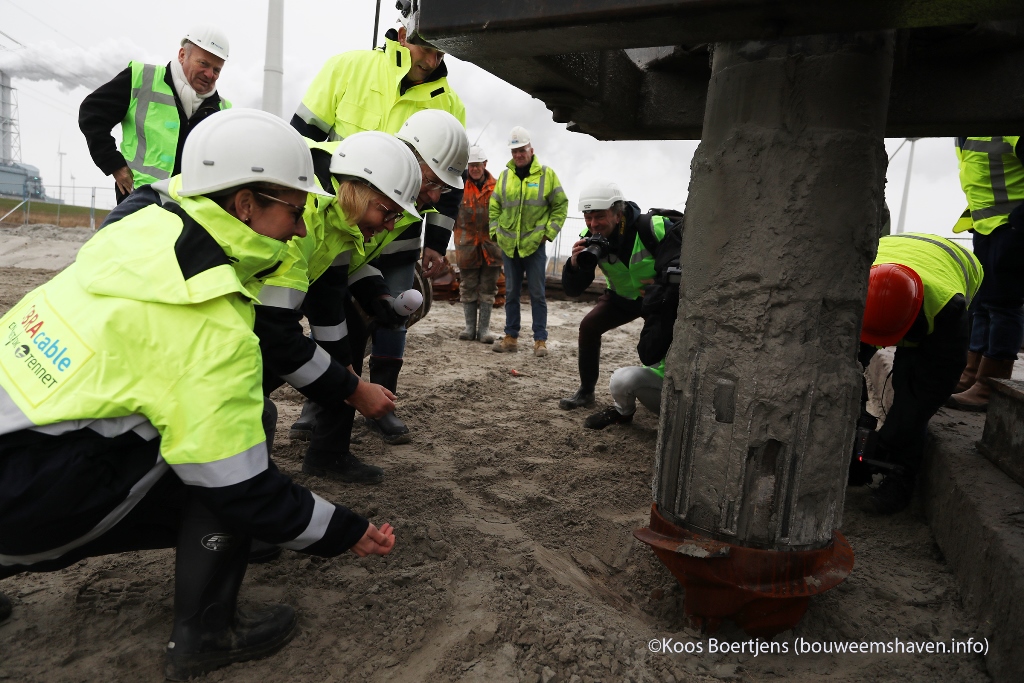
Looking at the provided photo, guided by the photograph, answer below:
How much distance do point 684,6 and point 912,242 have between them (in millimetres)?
2565

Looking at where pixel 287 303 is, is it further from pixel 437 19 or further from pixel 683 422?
pixel 683 422

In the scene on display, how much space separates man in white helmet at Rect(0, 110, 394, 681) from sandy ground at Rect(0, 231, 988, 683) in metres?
0.29

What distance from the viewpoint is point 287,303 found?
260cm

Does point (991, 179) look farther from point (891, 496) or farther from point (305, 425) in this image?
point (305, 425)

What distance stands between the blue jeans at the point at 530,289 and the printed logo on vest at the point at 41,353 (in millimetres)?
5289

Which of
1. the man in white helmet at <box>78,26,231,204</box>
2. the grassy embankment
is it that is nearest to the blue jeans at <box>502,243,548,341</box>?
the man in white helmet at <box>78,26,231,204</box>

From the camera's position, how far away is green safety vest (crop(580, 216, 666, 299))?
4320 millimetres

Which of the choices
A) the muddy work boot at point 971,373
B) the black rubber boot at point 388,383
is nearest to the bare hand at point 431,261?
the black rubber boot at point 388,383

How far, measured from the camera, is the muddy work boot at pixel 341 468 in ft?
10.9

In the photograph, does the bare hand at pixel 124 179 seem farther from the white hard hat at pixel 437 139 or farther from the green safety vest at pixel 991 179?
the green safety vest at pixel 991 179

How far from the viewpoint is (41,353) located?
171cm

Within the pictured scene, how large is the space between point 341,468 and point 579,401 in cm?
218

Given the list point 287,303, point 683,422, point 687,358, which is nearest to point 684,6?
point 687,358

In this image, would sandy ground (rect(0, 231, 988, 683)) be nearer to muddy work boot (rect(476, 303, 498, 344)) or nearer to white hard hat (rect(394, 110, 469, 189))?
white hard hat (rect(394, 110, 469, 189))
